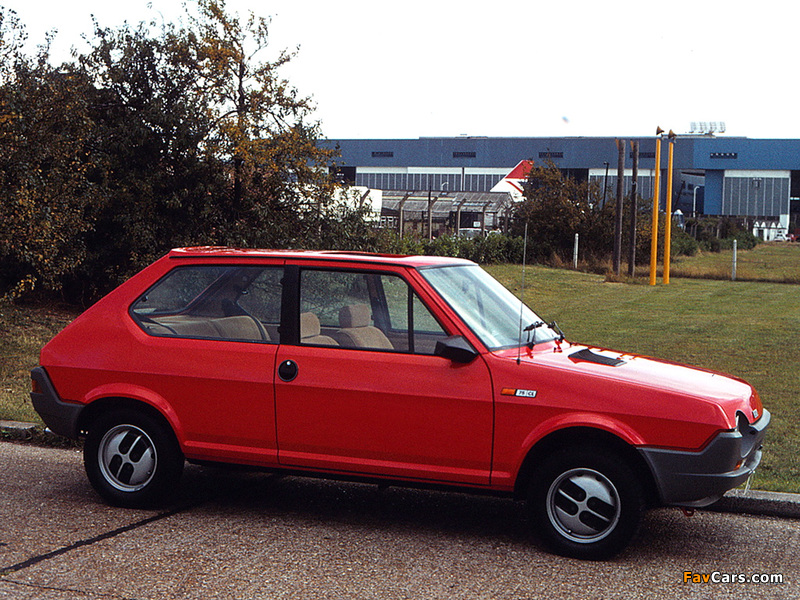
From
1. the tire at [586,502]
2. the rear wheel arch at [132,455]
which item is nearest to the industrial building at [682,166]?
the rear wheel arch at [132,455]

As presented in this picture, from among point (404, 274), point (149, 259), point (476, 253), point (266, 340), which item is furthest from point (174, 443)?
point (476, 253)

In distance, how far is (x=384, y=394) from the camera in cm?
526

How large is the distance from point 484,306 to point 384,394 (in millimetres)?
880

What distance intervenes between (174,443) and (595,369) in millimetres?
2585

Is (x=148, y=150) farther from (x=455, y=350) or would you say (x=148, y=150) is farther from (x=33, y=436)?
(x=455, y=350)

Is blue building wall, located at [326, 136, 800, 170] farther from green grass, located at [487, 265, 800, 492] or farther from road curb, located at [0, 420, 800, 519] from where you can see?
road curb, located at [0, 420, 800, 519]

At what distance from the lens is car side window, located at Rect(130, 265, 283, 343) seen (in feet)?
18.8

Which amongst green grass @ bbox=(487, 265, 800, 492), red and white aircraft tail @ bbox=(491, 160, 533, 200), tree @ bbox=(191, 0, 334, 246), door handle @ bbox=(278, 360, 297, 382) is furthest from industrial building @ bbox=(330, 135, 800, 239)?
door handle @ bbox=(278, 360, 297, 382)

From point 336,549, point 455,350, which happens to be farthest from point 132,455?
point 455,350

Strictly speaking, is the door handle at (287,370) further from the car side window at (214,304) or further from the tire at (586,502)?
the tire at (586,502)

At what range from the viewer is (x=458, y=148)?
93.2 metres

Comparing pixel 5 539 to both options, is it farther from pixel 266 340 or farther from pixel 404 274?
pixel 404 274

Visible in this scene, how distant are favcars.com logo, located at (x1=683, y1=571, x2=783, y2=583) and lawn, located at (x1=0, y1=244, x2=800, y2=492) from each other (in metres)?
1.61

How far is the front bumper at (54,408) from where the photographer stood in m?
5.93
